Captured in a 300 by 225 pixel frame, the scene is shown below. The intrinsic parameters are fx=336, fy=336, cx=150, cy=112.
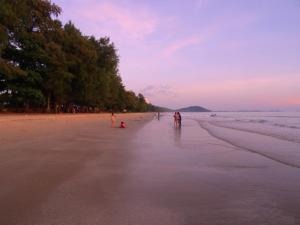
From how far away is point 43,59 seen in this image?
43875 mm

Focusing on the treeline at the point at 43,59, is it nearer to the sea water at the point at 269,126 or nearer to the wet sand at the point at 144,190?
the sea water at the point at 269,126

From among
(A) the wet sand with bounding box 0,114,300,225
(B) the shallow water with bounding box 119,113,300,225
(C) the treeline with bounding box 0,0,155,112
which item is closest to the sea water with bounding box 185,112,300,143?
(B) the shallow water with bounding box 119,113,300,225

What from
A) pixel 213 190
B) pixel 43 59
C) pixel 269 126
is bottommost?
pixel 269 126

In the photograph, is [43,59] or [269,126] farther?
[43,59]

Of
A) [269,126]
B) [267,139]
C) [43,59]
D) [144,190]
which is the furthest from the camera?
[43,59]

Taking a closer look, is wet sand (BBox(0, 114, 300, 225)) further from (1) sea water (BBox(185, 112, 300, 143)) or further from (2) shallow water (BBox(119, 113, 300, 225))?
(1) sea water (BBox(185, 112, 300, 143))

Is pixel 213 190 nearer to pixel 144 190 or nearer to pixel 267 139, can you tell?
pixel 144 190

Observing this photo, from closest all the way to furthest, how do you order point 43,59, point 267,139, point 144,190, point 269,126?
1. point 144,190
2. point 267,139
3. point 269,126
4. point 43,59

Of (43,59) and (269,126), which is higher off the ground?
(43,59)

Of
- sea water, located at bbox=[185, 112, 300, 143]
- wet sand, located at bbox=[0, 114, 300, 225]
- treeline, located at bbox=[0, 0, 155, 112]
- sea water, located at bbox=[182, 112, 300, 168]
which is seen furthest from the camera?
treeline, located at bbox=[0, 0, 155, 112]

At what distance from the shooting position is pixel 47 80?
4575 cm

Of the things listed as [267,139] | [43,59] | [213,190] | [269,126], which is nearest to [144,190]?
[213,190]

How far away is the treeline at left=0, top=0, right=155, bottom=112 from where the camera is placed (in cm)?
3562

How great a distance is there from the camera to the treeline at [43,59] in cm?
3562
